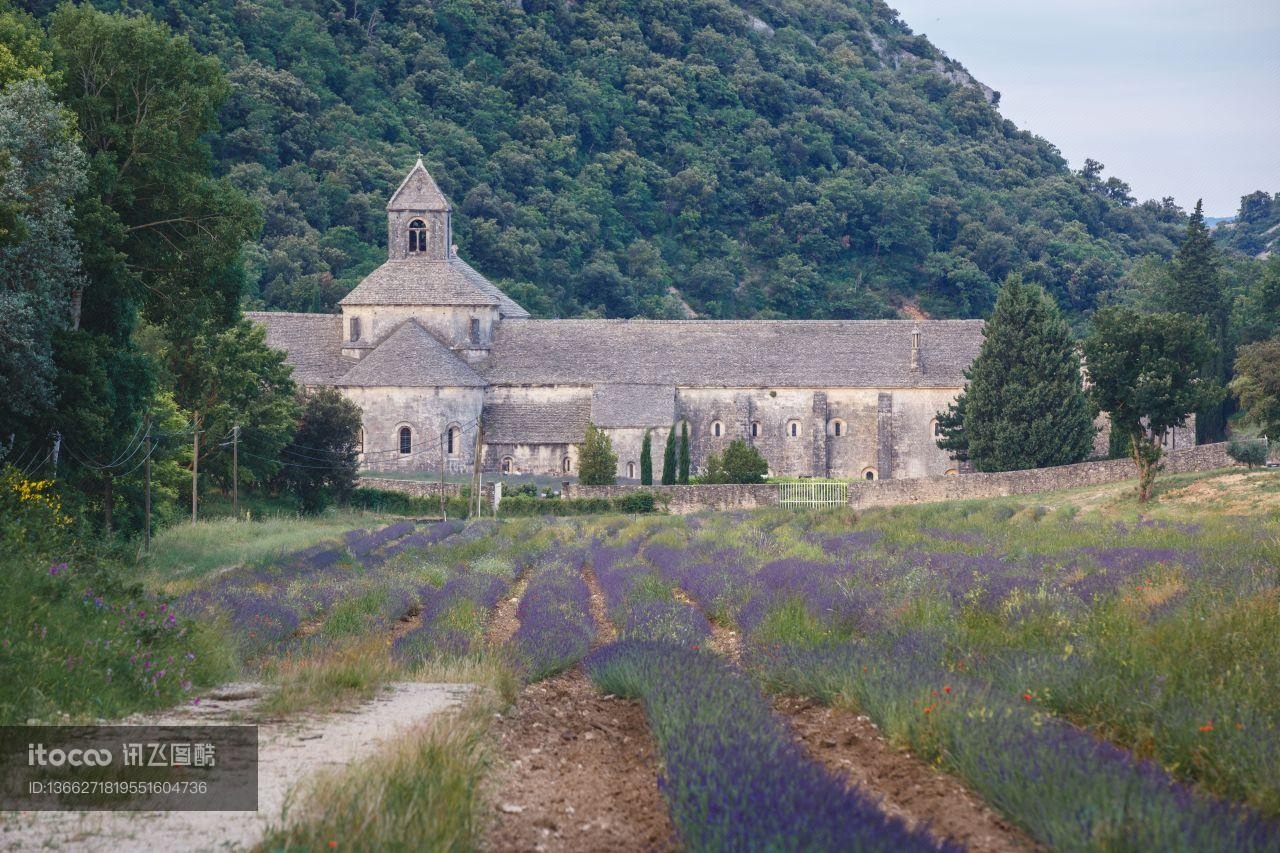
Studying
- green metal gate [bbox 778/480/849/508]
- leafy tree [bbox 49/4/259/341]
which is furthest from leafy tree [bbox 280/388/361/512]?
leafy tree [bbox 49/4/259/341]

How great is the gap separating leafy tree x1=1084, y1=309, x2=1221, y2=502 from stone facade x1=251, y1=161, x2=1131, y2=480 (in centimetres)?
2321

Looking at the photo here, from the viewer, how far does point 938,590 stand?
16.7m

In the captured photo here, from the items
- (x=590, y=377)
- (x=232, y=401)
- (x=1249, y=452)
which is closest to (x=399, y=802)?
(x=232, y=401)

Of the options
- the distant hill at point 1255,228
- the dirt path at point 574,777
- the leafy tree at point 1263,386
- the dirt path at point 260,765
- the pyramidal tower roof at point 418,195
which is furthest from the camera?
the distant hill at point 1255,228

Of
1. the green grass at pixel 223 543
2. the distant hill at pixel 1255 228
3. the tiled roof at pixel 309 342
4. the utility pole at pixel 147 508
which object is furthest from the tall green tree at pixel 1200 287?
the distant hill at pixel 1255 228

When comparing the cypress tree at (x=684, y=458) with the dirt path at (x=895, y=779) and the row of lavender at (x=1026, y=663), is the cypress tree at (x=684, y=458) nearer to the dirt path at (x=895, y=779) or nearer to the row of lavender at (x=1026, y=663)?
the row of lavender at (x=1026, y=663)

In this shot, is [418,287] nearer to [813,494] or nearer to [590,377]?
[590,377]

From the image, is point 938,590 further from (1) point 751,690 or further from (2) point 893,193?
(2) point 893,193

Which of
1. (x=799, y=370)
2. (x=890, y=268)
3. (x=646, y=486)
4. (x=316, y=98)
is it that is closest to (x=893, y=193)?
(x=890, y=268)

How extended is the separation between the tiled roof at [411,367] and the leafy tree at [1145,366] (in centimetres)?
3227

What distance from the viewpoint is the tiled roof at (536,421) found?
67.8 meters

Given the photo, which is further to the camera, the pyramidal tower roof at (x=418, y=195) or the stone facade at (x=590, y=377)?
the pyramidal tower roof at (x=418, y=195)

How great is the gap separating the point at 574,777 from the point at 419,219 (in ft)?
224

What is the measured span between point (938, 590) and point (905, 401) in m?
56.1
